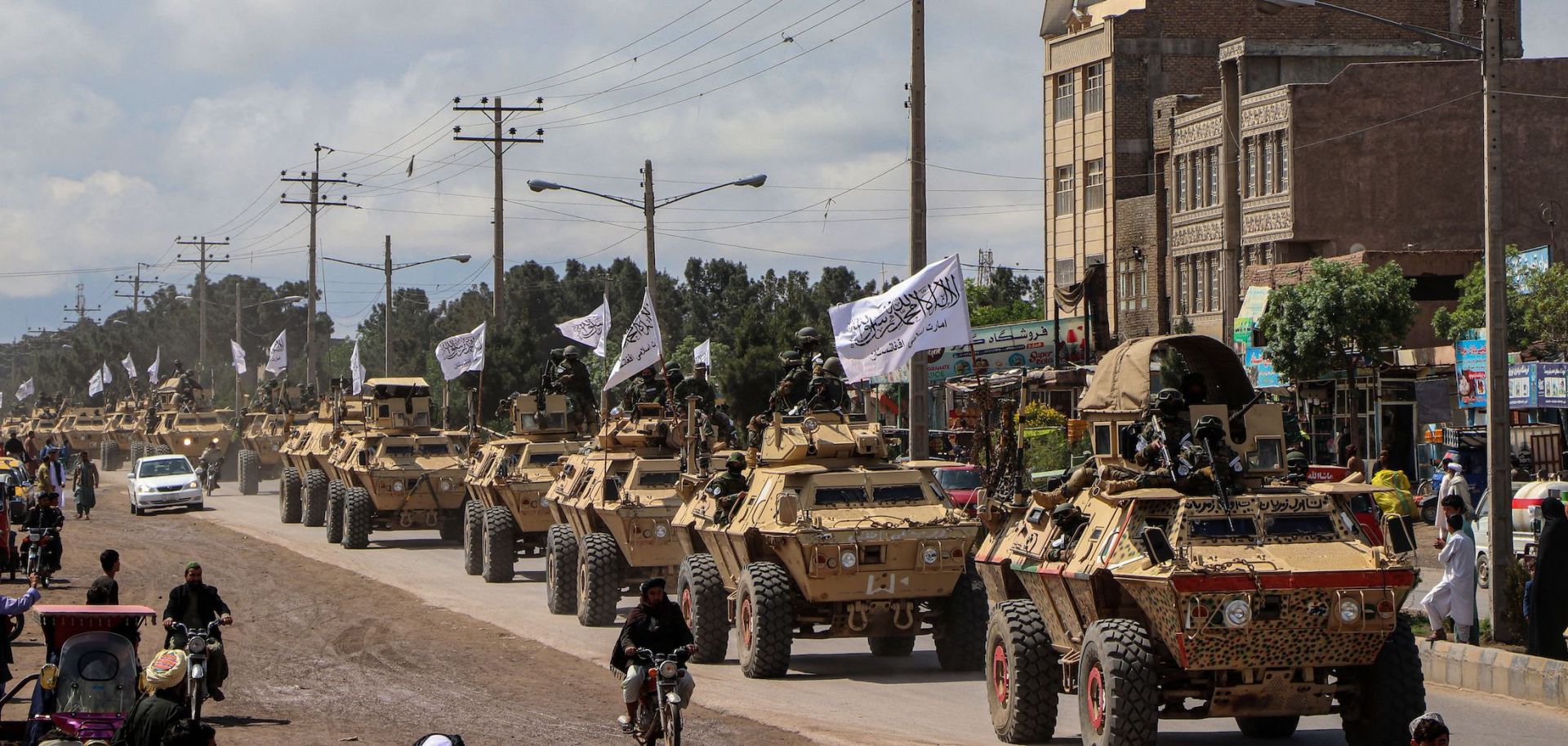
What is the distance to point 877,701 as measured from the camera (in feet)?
46.2

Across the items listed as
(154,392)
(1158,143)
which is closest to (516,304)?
(154,392)

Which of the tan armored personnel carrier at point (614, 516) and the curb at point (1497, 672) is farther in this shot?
the tan armored personnel carrier at point (614, 516)

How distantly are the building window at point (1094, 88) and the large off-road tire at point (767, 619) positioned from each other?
1400 inches

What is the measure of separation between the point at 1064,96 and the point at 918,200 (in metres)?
30.4

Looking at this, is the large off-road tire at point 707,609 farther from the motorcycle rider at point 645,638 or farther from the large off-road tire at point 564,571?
the motorcycle rider at point 645,638

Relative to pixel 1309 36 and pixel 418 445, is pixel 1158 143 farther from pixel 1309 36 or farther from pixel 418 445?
pixel 418 445

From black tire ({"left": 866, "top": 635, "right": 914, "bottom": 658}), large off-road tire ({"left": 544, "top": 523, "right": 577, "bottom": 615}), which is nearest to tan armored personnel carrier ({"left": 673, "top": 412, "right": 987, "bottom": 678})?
black tire ({"left": 866, "top": 635, "right": 914, "bottom": 658})

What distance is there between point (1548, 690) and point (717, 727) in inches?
231

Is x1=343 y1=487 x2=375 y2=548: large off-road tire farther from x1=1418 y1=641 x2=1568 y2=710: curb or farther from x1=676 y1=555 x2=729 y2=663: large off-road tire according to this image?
x1=1418 y1=641 x2=1568 y2=710: curb

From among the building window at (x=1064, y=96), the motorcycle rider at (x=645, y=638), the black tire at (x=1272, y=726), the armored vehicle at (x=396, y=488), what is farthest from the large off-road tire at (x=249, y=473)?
the black tire at (x=1272, y=726)

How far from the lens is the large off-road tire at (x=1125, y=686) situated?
33.8ft

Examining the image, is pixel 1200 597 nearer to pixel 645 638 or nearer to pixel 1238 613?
pixel 1238 613

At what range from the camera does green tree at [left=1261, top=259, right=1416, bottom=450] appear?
112 feet

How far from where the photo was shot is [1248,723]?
1246 centimetres
